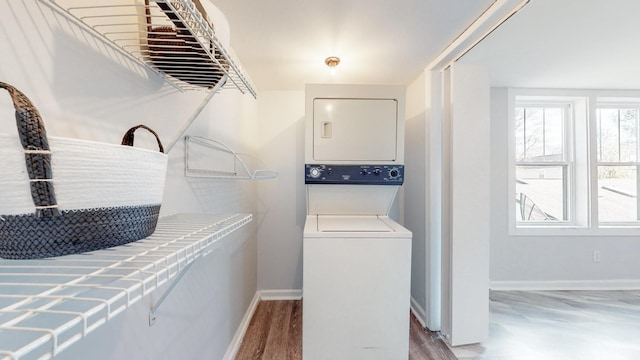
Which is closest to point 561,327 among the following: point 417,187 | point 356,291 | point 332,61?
point 417,187

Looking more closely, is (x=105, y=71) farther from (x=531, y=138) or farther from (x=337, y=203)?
(x=531, y=138)

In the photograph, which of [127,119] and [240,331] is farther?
[240,331]

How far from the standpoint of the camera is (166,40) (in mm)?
835

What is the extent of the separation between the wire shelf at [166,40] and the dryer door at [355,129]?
44.4 inches

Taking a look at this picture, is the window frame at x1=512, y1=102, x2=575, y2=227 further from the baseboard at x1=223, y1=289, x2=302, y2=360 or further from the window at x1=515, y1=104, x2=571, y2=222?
the baseboard at x1=223, y1=289, x2=302, y2=360

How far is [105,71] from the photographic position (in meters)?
0.84

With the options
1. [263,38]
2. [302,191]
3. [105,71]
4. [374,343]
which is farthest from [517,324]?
[105,71]

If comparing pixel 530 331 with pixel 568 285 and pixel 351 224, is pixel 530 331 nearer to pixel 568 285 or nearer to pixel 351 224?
pixel 568 285

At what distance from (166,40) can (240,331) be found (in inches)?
89.1

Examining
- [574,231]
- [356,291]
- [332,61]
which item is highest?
[332,61]

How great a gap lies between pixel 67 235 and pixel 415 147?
105 inches

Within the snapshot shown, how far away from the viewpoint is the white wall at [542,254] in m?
3.27

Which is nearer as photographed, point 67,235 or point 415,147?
point 67,235

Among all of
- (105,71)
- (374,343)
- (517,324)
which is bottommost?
(517,324)
